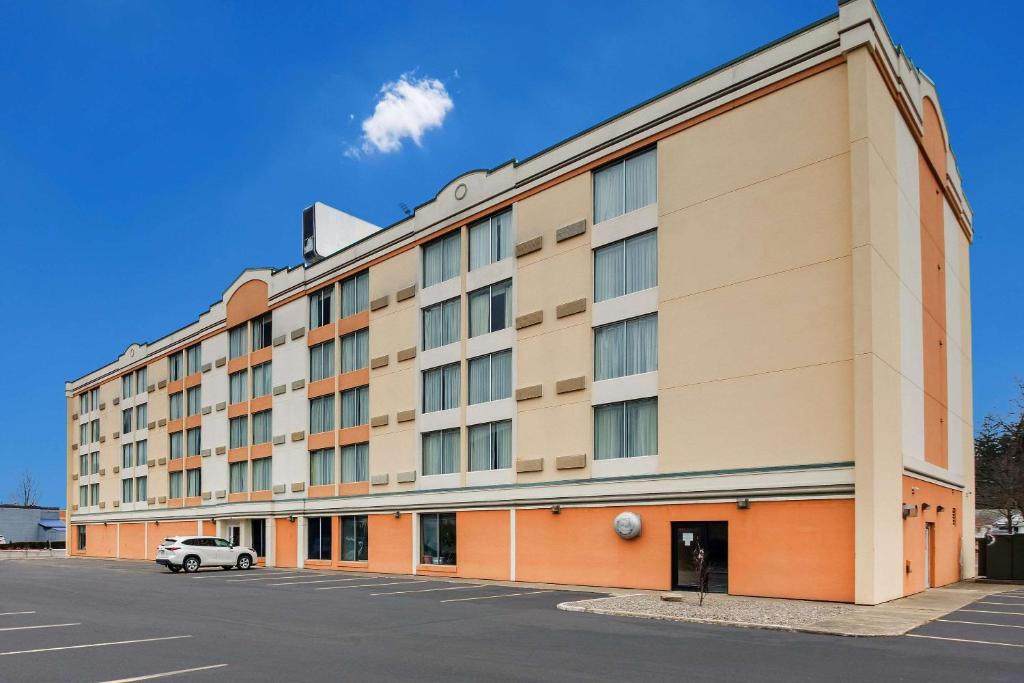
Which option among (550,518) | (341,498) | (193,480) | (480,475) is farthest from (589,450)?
(193,480)

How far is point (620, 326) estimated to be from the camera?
26547 mm

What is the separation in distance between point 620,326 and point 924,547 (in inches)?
430

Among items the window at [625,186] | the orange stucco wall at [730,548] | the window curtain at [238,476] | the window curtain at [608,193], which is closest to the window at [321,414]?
the window curtain at [238,476]

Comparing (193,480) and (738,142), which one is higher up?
(738,142)

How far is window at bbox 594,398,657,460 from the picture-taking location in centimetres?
2539

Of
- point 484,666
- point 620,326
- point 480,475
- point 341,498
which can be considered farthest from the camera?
point 341,498

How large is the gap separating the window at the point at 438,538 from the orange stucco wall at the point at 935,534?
51.7 feet

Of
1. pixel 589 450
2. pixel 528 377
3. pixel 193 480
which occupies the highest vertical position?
pixel 528 377

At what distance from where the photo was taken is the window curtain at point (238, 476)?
44375mm

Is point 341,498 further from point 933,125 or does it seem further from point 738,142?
point 933,125

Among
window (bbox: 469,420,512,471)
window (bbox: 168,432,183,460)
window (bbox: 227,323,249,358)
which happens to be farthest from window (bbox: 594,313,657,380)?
window (bbox: 168,432,183,460)

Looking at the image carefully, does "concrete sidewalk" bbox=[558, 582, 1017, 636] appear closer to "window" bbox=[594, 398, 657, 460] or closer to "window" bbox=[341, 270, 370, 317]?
"window" bbox=[594, 398, 657, 460]

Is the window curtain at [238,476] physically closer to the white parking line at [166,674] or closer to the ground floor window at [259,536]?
the ground floor window at [259,536]

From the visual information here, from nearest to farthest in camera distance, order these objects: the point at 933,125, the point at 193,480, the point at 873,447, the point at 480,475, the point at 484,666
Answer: the point at 484,666, the point at 873,447, the point at 933,125, the point at 480,475, the point at 193,480
